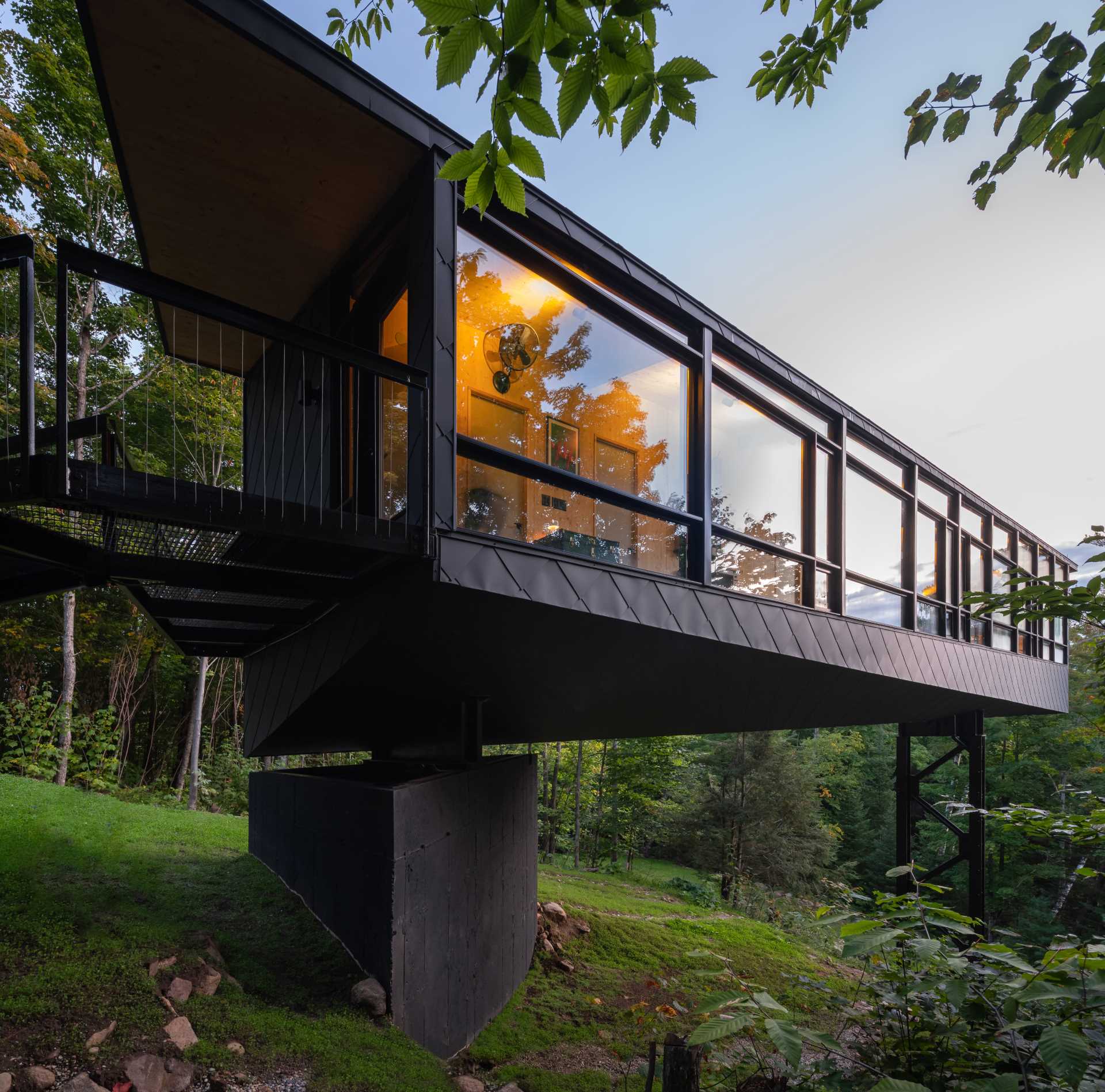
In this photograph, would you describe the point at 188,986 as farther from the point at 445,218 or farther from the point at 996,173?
the point at 996,173

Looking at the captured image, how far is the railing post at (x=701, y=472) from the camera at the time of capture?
506 cm

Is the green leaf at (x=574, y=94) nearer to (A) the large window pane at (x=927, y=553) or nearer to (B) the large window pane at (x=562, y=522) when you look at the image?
(B) the large window pane at (x=562, y=522)

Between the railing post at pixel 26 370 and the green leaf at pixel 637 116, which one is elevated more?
the green leaf at pixel 637 116

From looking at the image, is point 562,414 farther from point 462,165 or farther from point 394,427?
point 462,165

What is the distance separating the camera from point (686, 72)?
181 cm

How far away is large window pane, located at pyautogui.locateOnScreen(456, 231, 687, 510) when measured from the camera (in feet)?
13.5

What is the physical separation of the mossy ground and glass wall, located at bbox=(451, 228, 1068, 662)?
8.49ft

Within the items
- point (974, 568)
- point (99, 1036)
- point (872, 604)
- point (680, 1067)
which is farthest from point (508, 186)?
point (974, 568)

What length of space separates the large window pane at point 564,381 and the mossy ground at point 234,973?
295 centimetres

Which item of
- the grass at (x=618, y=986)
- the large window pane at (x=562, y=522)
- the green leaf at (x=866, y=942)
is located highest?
the large window pane at (x=562, y=522)

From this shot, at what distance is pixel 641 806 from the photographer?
1952 centimetres

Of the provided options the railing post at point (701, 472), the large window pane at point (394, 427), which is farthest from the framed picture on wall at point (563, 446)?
the railing post at point (701, 472)

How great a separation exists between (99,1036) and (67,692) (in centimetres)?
894

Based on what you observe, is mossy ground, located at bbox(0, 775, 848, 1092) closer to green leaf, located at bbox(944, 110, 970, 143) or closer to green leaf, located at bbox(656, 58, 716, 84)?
green leaf, located at bbox(656, 58, 716, 84)
